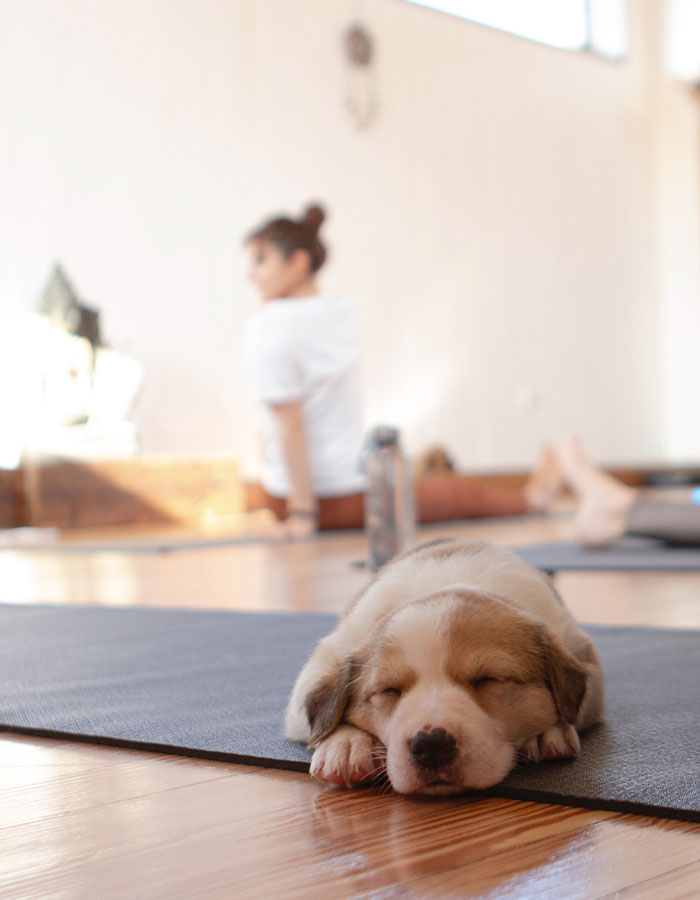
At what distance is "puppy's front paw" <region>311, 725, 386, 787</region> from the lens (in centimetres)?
84

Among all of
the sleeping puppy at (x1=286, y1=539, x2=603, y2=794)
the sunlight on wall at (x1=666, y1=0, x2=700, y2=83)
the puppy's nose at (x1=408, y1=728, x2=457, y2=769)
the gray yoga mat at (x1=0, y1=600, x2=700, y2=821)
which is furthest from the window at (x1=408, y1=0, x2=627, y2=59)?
the puppy's nose at (x1=408, y1=728, x2=457, y2=769)

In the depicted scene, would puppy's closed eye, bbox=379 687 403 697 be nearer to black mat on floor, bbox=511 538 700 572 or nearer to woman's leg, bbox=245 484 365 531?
black mat on floor, bbox=511 538 700 572

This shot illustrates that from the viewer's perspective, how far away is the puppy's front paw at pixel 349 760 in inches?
33.1

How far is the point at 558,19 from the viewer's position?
838cm

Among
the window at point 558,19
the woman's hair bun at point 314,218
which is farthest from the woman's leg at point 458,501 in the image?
the window at point 558,19

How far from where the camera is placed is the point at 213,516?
5.89 metres

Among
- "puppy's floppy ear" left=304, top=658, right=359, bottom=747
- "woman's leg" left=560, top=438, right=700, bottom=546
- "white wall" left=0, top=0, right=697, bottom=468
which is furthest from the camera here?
"white wall" left=0, top=0, right=697, bottom=468

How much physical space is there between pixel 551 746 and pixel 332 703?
17 cm

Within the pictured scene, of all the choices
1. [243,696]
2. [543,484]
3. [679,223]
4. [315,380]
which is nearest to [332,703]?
[243,696]

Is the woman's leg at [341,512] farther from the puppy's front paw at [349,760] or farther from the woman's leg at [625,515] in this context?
the puppy's front paw at [349,760]

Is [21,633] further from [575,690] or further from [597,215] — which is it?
[597,215]

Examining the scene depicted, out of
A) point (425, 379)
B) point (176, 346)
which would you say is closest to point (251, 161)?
point (176, 346)

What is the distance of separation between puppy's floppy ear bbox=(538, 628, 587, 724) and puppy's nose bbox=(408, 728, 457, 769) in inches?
4.9

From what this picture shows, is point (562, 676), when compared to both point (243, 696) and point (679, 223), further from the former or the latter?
point (679, 223)
